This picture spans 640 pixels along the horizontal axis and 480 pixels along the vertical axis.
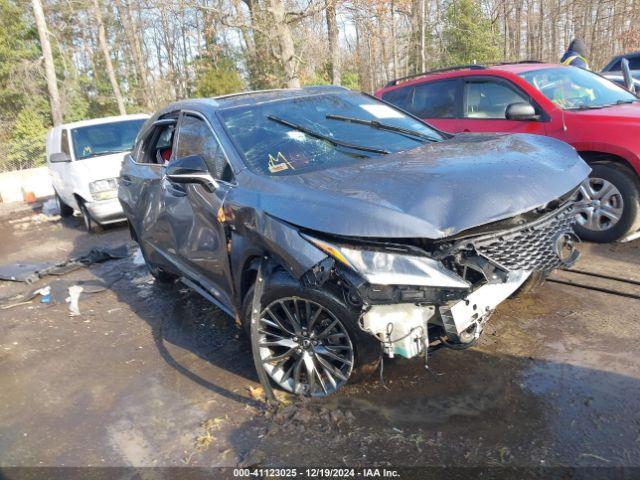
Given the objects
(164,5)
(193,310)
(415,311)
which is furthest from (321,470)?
(164,5)

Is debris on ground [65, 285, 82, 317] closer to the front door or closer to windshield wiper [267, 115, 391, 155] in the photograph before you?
the front door

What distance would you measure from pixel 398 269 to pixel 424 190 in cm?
47

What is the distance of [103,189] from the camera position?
8648 mm

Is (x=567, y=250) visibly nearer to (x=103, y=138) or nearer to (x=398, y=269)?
(x=398, y=269)

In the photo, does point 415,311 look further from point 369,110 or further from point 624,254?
point 624,254

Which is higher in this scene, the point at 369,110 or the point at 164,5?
the point at 164,5

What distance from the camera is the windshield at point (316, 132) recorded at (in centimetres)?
351

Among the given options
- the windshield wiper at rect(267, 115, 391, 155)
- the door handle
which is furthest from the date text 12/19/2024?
the door handle

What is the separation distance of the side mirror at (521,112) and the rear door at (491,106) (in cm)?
14

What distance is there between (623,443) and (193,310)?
3.63 metres

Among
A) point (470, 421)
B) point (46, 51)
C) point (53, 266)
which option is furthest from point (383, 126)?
point (46, 51)

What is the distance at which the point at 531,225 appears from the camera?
9.43 feet

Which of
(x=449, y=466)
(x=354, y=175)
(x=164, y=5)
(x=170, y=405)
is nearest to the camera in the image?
(x=449, y=466)

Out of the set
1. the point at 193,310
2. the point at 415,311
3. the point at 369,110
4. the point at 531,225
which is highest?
the point at 369,110
